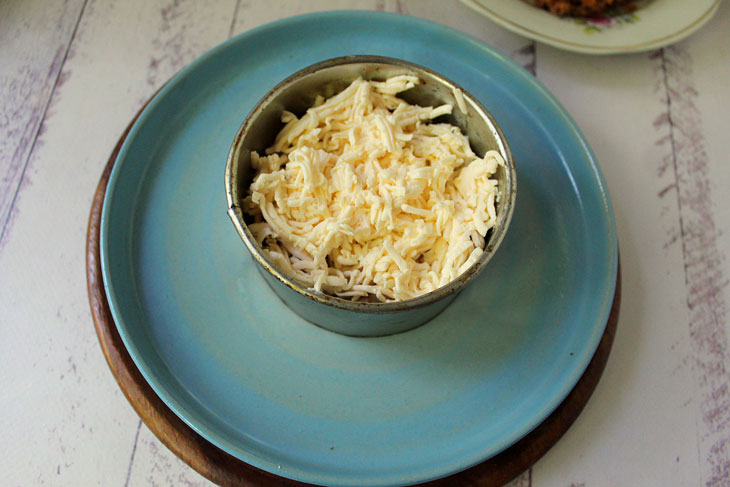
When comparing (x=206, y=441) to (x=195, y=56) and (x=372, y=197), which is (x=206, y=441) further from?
(x=195, y=56)

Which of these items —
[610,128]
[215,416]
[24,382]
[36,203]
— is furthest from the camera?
[610,128]

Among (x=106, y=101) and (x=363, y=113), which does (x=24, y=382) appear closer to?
(x=106, y=101)

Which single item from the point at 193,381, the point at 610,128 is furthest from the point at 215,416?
the point at 610,128

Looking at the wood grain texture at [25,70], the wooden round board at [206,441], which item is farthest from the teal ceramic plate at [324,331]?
the wood grain texture at [25,70]

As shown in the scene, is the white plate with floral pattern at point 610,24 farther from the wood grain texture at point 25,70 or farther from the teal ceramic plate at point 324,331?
the wood grain texture at point 25,70

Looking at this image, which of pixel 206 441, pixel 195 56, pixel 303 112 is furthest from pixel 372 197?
pixel 195 56
